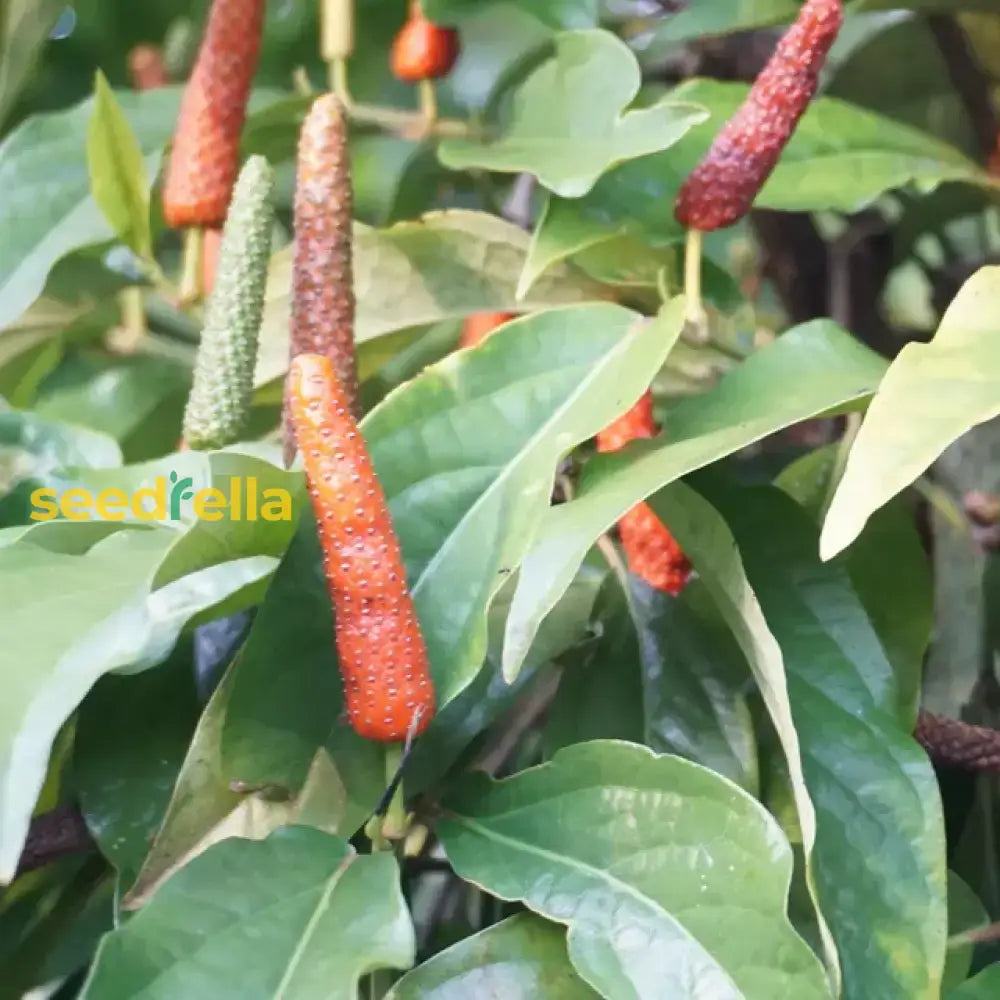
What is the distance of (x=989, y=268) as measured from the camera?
379 millimetres

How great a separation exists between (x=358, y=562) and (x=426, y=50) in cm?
43

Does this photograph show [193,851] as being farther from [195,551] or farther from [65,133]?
[65,133]

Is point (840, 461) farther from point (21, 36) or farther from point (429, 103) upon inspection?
point (21, 36)

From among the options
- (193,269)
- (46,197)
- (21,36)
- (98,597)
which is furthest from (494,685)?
(21,36)

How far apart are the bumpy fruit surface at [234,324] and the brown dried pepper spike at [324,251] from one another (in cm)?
2

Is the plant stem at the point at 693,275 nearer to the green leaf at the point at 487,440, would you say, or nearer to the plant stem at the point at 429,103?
the green leaf at the point at 487,440

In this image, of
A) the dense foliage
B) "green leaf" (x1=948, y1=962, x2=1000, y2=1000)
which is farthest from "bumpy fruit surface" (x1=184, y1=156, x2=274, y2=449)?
"green leaf" (x1=948, y1=962, x2=1000, y2=1000)

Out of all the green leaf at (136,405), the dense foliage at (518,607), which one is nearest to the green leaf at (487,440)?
the dense foliage at (518,607)

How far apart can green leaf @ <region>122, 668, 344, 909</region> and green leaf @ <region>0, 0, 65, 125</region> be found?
0.53 metres

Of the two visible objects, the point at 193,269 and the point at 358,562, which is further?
the point at 193,269

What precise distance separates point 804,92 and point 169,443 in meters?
0.50

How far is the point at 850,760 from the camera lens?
0.41m

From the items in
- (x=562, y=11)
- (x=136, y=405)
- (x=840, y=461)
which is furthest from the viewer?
(x=136, y=405)

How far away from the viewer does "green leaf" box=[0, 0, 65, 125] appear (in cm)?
71
